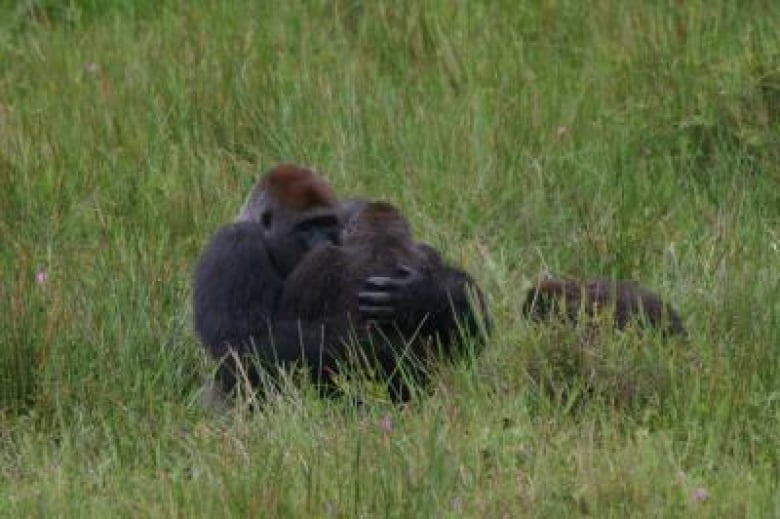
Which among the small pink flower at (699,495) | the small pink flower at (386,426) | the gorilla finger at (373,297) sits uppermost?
the gorilla finger at (373,297)

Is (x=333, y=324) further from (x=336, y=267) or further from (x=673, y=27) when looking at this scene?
(x=673, y=27)

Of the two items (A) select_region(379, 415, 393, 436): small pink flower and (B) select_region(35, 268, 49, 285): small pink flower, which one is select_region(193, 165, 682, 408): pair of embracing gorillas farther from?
(B) select_region(35, 268, 49, 285): small pink flower

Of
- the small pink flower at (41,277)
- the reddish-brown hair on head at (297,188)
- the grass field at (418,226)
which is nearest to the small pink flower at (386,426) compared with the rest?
the grass field at (418,226)

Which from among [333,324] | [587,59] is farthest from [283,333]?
[587,59]

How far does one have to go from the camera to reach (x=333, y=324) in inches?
225

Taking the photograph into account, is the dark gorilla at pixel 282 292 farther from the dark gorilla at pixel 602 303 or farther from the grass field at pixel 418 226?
the dark gorilla at pixel 602 303

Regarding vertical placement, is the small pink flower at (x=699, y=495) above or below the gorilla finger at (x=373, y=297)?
below

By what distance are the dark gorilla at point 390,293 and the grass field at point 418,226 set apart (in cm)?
18

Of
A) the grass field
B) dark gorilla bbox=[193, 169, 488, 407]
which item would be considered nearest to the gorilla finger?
dark gorilla bbox=[193, 169, 488, 407]

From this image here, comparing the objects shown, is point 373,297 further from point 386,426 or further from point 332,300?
point 386,426

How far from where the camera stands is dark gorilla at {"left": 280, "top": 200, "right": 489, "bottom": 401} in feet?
18.4

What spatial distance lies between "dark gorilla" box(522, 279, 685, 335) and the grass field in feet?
0.33

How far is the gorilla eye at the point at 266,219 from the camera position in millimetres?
6012

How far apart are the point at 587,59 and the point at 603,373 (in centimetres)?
304
